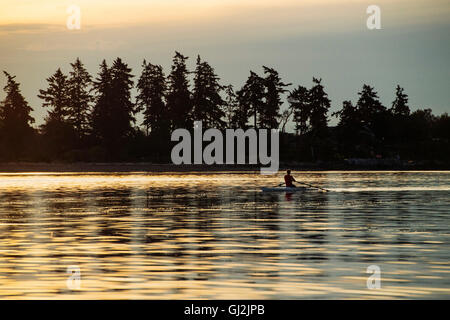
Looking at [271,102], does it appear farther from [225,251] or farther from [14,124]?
[225,251]

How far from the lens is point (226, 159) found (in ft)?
519

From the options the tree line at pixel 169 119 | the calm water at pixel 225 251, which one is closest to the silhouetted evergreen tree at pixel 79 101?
the tree line at pixel 169 119

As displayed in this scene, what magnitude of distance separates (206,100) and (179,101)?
16.7 ft

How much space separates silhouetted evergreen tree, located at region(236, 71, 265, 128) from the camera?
6467 inches

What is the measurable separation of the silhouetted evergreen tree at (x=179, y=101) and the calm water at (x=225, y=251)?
378 feet

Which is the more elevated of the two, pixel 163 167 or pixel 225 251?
pixel 163 167

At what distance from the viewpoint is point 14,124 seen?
518ft

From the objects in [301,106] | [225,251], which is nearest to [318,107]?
[301,106]

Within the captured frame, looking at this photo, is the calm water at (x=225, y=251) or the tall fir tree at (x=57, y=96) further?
the tall fir tree at (x=57, y=96)

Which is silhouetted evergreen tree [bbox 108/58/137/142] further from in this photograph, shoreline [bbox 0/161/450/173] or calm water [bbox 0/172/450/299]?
calm water [bbox 0/172/450/299]

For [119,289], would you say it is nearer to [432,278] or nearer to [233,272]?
[233,272]

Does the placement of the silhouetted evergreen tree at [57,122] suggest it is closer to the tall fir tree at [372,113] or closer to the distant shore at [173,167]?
the distant shore at [173,167]

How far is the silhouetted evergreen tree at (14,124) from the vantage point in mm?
156375
